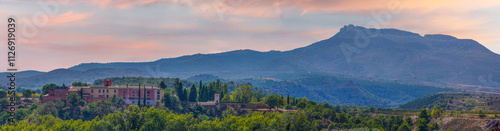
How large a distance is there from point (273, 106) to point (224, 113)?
15.0 m

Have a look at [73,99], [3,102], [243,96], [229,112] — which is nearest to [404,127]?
[229,112]

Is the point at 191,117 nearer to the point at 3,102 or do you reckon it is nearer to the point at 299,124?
the point at 299,124

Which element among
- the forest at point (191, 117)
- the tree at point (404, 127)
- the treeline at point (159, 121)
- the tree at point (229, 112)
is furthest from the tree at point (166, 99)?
the tree at point (404, 127)

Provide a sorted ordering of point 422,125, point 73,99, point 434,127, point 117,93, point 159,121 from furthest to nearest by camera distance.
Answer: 1. point 117,93
2. point 73,99
3. point 422,125
4. point 434,127
5. point 159,121

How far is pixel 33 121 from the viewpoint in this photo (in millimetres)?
96562

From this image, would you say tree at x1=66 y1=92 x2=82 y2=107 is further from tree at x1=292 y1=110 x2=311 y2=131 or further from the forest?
tree at x1=292 y1=110 x2=311 y2=131

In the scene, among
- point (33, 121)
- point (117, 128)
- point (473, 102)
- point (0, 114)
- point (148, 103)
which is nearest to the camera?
point (117, 128)

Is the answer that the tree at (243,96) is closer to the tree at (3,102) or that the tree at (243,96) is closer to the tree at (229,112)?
the tree at (229,112)

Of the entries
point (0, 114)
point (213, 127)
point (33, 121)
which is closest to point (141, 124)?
point (213, 127)

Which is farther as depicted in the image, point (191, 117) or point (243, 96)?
point (243, 96)

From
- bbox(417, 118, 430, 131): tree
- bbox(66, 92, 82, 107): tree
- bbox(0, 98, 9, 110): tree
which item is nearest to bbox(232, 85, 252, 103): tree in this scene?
bbox(66, 92, 82, 107): tree

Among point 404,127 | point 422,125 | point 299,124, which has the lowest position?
point 404,127

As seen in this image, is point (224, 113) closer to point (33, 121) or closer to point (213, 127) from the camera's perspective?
point (213, 127)

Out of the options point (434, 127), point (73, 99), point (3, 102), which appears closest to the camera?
point (434, 127)
